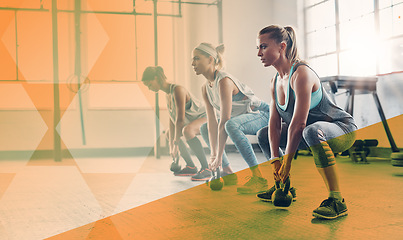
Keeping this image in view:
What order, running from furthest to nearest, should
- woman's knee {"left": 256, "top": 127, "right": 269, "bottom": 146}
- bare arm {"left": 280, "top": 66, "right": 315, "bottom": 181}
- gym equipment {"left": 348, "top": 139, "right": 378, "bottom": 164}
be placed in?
gym equipment {"left": 348, "top": 139, "right": 378, "bottom": 164} < woman's knee {"left": 256, "top": 127, "right": 269, "bottom": 146} < bare arm {"left": 280, "top": 66, "right": 315, "bottom": 181}

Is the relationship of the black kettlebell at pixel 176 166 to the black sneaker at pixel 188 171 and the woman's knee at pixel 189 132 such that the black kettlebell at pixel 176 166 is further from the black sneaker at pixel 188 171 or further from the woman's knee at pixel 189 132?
the woman's knee at pixel 189 132

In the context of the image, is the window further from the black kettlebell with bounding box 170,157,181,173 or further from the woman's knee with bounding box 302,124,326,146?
the woman's knee with bounding box 302,124,326,146

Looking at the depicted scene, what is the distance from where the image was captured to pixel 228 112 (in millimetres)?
1822

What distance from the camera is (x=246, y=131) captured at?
1.86 meters

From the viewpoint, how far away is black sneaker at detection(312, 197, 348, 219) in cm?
122

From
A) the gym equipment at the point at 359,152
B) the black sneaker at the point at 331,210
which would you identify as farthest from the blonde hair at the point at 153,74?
the gym equipment at the point at 359,152

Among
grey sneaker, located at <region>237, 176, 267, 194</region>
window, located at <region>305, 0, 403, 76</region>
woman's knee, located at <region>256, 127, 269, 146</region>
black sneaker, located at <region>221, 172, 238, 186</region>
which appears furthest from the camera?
window, located at <region>305, 0, 403, 76</region>

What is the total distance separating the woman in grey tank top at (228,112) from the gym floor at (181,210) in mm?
142

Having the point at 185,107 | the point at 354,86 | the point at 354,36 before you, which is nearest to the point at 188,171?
the point at 185,107

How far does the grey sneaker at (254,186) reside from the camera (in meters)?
1.76

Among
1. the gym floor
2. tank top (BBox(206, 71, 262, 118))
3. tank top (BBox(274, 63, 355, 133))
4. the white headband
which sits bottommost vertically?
the gym floor

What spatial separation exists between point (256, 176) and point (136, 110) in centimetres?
311

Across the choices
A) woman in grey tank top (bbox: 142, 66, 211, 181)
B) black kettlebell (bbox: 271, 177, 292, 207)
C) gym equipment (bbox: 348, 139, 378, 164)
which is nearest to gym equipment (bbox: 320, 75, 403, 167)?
gym equipment (bbox: 348, 139, 378, 164)

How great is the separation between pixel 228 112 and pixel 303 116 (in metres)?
0.65
